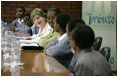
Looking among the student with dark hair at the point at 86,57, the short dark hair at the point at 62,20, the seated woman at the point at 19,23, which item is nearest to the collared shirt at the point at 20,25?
the seated woman at the point at 19,23

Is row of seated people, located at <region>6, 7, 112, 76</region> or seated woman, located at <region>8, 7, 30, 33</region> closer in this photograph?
row of seated people, located at <region>6, 7, 112, 76</region>

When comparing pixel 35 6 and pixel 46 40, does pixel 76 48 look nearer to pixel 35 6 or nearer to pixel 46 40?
pixel 46 40

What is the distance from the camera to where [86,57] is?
4.99 feet

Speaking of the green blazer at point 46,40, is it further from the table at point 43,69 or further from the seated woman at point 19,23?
the seated woman at point 19,23

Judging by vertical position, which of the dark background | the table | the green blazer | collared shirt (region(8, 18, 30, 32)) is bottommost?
the table

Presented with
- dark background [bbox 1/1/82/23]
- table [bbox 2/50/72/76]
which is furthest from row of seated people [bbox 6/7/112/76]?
dark background [bbox 1/1/82/23]

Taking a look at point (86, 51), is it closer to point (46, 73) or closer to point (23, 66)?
point (46, 73)

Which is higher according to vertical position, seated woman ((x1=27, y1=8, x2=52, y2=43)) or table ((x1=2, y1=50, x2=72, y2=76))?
seated woman ((x1=27, y1=8, x2=52, y2=43))

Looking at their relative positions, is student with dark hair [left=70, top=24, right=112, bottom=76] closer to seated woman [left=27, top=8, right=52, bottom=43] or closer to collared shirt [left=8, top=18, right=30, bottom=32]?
seated woman [left=27, top=8, right=52, bottom=43]

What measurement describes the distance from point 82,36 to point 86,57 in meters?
0.14

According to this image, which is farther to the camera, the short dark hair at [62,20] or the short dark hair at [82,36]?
the short dark hair at [62,20]

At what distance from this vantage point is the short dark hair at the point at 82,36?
157 cm

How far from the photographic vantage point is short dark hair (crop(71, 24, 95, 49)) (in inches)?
61.8

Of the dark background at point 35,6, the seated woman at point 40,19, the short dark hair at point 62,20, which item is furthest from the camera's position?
the dark background at point 35,6
